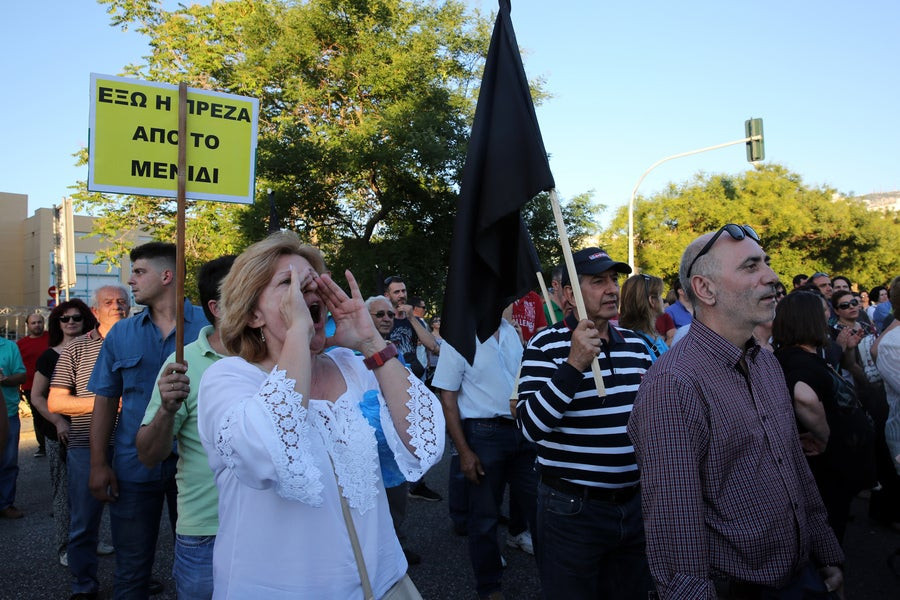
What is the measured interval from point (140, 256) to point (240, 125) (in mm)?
962

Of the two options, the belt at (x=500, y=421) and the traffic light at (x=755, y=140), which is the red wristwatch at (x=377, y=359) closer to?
the belt at (x=500, y=421)

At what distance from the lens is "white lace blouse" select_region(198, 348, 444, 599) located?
1.84 meters

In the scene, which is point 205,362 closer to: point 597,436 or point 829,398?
point 597,436

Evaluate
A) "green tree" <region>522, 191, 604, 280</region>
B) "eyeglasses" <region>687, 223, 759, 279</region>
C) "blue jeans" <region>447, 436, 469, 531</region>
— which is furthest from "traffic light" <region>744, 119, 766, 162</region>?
"eyeglasses" <region>687, 223, 759, 279</region>

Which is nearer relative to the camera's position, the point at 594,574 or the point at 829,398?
the point at 594,574

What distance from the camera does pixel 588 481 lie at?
3004 millimetres

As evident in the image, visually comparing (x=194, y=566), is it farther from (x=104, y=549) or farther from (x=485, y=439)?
(x=104, y=549)

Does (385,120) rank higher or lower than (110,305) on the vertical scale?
higher

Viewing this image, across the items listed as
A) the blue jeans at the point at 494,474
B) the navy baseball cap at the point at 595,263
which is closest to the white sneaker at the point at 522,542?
the blue jeans at the point at 494,474

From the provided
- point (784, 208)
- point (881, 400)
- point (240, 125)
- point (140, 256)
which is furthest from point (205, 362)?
point (784, 208)

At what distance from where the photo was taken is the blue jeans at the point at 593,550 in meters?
2.97

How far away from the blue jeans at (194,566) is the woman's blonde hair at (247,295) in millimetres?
1171

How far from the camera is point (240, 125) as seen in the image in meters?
3.72

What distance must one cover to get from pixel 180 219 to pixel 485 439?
2672mm
